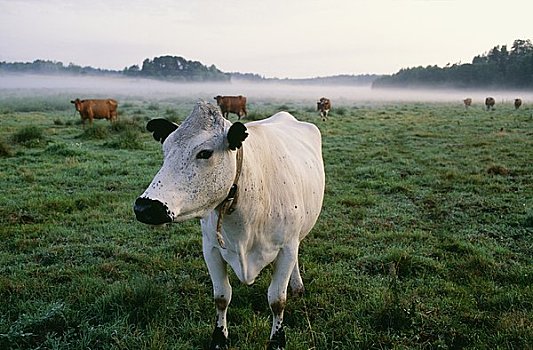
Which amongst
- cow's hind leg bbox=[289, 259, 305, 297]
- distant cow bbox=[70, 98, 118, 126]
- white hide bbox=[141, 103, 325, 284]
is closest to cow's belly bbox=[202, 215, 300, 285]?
white hide bbox=[141, 103, 325, 284]

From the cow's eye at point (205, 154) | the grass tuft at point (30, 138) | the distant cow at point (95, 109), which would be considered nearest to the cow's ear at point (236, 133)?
the cow's eye at point (205, 154)

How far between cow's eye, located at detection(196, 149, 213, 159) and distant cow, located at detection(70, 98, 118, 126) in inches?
757

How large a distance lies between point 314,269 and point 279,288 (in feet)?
4.74

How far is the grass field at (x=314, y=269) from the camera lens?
3.34 meters

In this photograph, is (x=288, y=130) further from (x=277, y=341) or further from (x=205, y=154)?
(x=205, y=154)

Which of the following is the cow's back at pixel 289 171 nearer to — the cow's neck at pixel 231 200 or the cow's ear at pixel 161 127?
the cow's neck at pixel 231 200

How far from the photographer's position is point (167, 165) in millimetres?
2195

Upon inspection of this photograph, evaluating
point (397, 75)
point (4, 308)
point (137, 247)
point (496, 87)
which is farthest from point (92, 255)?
point (397, 75)

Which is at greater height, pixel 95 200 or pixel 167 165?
pixel 167 165

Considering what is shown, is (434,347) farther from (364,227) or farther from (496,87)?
(496,87)

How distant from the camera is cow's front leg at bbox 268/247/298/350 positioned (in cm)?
313

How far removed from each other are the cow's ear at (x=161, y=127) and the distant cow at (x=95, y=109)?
18.9 m

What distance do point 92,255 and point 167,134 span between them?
3.05m

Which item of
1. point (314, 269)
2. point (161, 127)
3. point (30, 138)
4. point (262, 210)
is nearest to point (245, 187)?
point (262, 210)
